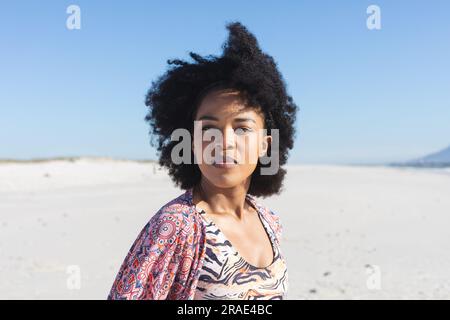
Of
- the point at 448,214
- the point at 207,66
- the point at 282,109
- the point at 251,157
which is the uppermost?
the point at 207,66

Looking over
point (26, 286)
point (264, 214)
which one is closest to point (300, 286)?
point (26, 286)

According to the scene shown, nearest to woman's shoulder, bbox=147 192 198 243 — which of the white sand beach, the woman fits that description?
the woman

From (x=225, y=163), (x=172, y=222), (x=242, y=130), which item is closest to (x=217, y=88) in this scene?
(x=242, y=130)

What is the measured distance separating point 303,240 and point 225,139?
273 inches

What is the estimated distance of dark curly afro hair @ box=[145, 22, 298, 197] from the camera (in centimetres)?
199

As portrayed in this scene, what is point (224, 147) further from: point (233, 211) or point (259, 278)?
point (259, 278)

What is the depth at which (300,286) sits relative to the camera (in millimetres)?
5816

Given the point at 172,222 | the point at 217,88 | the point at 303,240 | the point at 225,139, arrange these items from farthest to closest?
the point at 303,240, the point at 217,88, the point at 225,139, the point at 172,222

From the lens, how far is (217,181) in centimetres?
190

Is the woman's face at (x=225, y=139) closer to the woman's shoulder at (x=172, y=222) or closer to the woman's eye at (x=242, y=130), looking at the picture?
the woman's eye at (x=242, y=130)

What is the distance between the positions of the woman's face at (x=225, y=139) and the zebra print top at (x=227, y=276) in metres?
0.18

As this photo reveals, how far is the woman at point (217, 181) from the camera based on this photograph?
64.5 inches

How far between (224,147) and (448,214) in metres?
10.9

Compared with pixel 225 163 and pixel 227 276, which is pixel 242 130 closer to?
pixel 225 163
